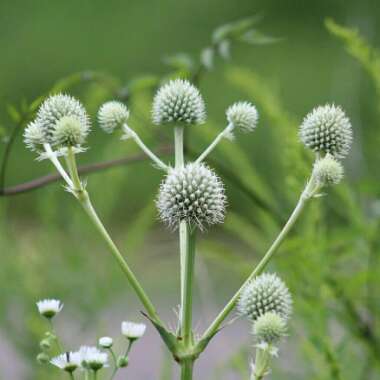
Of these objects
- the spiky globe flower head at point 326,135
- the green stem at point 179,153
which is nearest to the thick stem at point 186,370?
the green stem at point 179,153

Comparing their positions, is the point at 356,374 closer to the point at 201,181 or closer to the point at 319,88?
the point at 201,181

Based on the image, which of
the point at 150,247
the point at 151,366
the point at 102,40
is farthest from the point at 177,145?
the point at 102,40

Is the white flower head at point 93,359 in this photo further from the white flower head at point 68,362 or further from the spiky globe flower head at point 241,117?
the spiky globe flower head at point 241,117

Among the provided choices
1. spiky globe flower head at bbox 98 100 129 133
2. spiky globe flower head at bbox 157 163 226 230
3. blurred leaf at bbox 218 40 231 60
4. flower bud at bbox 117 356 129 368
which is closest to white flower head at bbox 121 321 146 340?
flower bud at bbox 117 356 129 368

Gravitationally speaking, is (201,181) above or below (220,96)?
below

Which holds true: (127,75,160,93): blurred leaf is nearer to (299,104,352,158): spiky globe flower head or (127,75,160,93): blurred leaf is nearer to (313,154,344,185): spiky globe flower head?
(299,104,352,158): spiky globe flower head

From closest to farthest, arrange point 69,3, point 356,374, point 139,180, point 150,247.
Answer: point 356,374 → point 150,247 → point 139,180 → point 69,3
